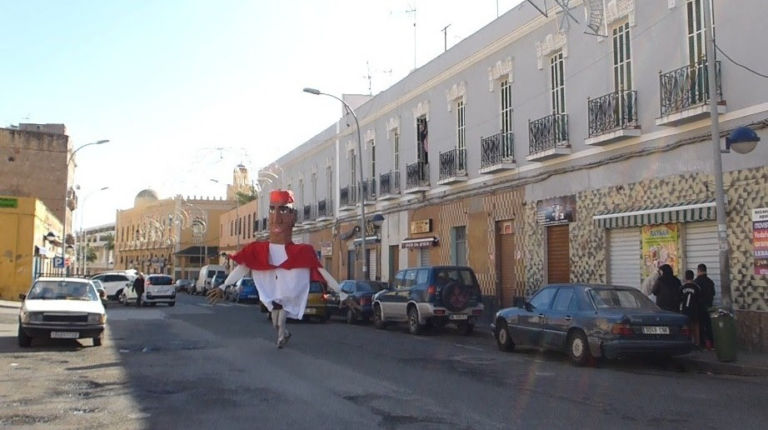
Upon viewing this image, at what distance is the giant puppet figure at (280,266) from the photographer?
47.8 ft

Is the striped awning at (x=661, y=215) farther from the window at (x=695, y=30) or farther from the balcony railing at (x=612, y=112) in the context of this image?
the window at (x=695, y=30)

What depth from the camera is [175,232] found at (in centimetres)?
8631

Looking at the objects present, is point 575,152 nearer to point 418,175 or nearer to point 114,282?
point 418,175

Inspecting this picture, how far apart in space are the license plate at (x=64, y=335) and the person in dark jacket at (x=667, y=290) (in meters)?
12.0

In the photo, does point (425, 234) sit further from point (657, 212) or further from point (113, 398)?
point (113, 398)

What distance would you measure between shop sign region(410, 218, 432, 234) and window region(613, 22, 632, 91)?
1125cm

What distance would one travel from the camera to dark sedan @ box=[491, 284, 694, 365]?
41.6 ft

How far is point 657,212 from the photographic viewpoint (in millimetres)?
17172

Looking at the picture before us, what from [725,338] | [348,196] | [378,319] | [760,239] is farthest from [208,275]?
[725,338]

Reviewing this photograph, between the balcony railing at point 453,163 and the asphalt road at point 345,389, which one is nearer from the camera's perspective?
the asphalt road at point 345,389

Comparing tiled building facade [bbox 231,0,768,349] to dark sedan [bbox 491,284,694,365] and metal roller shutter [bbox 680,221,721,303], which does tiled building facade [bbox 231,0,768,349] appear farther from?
dark sedan [bbox 491,284,694,365]

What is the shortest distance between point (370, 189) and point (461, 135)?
8724 mm

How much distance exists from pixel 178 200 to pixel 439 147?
60705 mm

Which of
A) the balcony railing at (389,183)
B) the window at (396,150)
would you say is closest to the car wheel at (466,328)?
the balcony railing at (389,183)
